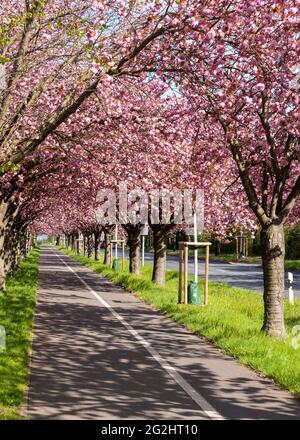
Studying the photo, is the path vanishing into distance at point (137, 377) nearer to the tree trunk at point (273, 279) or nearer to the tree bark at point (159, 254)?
the tree trunk at point (273, 279)

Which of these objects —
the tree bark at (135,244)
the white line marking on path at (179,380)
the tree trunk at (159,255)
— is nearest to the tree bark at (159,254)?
the tree trunk at (159,255)

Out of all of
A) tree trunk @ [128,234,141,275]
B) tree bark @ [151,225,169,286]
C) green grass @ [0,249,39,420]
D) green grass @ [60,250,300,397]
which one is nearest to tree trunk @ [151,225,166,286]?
tree bark @ [151,225,169,286]

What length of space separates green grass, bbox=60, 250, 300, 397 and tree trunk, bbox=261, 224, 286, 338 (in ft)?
1.03

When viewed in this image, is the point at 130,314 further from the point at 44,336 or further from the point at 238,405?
the point at 238,405

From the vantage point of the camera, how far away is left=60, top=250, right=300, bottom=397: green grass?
9.81m

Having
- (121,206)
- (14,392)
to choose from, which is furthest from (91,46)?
(121,206)

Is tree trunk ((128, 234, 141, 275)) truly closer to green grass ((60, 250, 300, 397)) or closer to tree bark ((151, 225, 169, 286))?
tree bark ((151, 225, 169, 286))

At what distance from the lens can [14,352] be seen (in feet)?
34.7

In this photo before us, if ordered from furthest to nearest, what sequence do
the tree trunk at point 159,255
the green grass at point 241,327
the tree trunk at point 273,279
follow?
1. the tree trunk at point 159,255
2. the tree trunk at point 273,279
3. the green grass at point 241,327

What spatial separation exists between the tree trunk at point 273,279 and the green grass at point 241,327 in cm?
31

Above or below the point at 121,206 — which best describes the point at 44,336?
below

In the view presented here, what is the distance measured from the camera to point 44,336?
506 inches

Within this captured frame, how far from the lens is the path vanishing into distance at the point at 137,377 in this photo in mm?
7395

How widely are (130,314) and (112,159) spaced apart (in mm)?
4829
